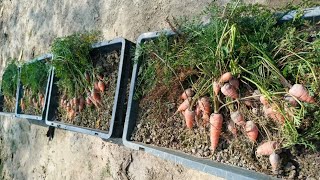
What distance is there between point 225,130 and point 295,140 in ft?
1.17

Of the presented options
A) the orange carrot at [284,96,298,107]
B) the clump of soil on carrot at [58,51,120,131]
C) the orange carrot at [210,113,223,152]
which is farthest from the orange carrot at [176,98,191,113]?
the clump of soil on carrot at [58,51,120,131]

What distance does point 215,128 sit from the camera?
1.66m

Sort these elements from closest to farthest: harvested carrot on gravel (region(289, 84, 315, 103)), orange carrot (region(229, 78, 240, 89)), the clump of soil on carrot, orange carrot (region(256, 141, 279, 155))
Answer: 1. harvested carrot on gravel (region(289, 84, 315, 103))
2. orange carrot (region(256, 141, 279, 155))
3. orange carrot (region(229, 78, 240, 89))
4. the clump of soil on carrot

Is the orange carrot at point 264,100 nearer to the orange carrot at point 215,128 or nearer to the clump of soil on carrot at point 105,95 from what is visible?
the orange carrot at point 215,128

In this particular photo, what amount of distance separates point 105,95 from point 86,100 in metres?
0.19

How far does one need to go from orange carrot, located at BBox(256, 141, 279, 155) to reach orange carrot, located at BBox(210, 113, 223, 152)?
0.67ft

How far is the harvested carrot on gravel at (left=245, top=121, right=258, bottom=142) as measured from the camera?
5.08ft

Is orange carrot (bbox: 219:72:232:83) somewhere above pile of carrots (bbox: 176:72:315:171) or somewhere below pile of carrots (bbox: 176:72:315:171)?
above

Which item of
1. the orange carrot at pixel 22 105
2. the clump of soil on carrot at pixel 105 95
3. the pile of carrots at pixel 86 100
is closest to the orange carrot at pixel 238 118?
the clump of soil on carrot at pixel 105 95

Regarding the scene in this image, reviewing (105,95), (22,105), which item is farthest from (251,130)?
(22,105)

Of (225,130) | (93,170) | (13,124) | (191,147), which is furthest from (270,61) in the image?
(13,124)

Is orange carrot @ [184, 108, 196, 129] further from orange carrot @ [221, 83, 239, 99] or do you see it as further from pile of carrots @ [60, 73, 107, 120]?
pile of carrots @ [60, 73, 107, 120]

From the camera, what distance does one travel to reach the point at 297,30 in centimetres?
149

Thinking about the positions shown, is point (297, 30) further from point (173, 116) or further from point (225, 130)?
point (173, 116)
